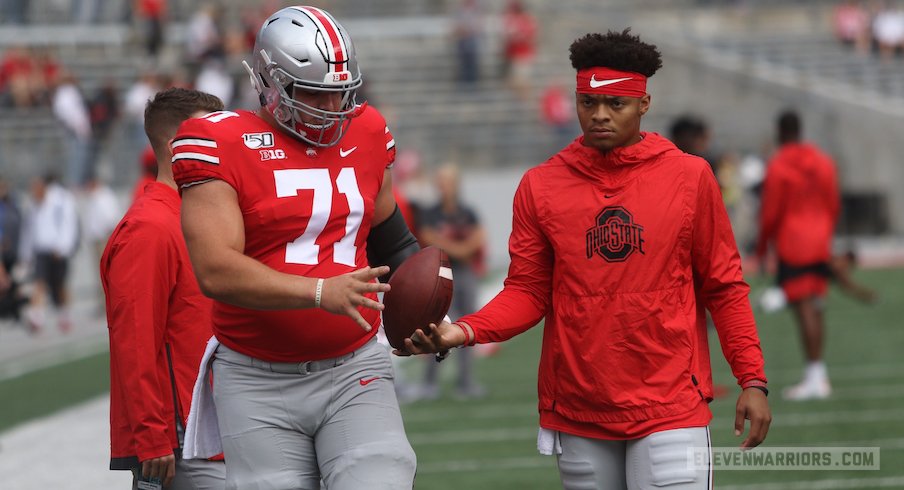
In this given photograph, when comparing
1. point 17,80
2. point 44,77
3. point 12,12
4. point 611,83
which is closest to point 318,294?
point 611,83

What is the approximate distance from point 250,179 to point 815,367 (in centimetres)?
682

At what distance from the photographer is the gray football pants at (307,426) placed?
4.37 metres

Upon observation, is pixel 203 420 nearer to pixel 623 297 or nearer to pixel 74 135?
pixel 623 297

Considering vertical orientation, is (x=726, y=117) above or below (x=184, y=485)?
below

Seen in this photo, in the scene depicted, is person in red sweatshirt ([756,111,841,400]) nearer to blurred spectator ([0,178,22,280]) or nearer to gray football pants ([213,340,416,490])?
gray football pants ([213,340,416,490])

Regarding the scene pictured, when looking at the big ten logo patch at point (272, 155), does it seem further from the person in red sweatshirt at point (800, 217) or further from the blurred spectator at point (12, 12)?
the blurred spectator at point (12, 12)

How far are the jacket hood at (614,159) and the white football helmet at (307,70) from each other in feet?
2.45

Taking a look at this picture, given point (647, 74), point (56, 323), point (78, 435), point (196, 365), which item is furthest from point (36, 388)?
point (647, 74)

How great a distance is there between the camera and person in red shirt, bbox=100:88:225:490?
4.73 meters

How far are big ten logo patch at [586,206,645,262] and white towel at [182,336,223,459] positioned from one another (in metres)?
1.21

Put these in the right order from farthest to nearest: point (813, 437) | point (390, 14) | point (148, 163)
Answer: point (390, 14)
point (813, 437)
point (148, 163)

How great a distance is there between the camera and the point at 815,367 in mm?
10359

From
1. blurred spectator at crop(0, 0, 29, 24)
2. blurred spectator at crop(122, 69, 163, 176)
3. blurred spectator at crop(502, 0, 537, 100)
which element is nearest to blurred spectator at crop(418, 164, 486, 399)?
blurred spectator at crop(122, 69, 163, 176)

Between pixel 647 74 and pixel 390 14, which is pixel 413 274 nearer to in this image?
pixel 647 74
